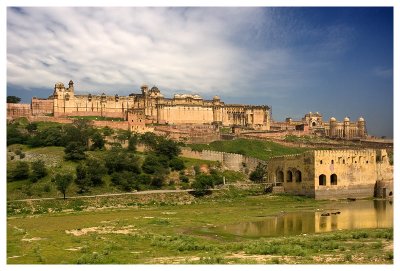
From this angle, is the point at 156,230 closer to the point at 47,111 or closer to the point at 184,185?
the point at 184,185

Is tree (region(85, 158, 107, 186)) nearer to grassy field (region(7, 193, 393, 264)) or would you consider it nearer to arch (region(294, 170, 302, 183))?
grassy field (region(7, 193, 393, 264))

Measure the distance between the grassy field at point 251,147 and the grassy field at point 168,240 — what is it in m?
23.3

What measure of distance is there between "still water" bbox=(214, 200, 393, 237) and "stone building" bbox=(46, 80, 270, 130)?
3499cm

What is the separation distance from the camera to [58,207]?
2450 centimetres

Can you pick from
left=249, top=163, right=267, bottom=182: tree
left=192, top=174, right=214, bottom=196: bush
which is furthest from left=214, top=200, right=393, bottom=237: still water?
left=249, top=163, right=267, bottom=182: tree

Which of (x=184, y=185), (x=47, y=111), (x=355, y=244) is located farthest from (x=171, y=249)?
(x=47, y=111)

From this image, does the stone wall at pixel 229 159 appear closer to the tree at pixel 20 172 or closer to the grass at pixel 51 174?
the grass at pixel 51 174

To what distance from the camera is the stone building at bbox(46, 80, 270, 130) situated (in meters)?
58.8

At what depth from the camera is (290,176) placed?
Result: 103ft

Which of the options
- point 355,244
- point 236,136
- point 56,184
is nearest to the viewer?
point 355,244

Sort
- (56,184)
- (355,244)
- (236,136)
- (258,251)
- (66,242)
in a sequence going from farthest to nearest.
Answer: (236,136) < (56,184) < (66,242) < (355,244) < (258,251)

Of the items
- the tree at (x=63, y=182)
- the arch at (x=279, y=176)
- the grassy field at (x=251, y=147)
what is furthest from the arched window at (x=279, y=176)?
the tree at (x=63, y=182)

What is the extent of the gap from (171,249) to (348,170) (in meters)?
19.0

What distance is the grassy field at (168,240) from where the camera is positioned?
1102cm
